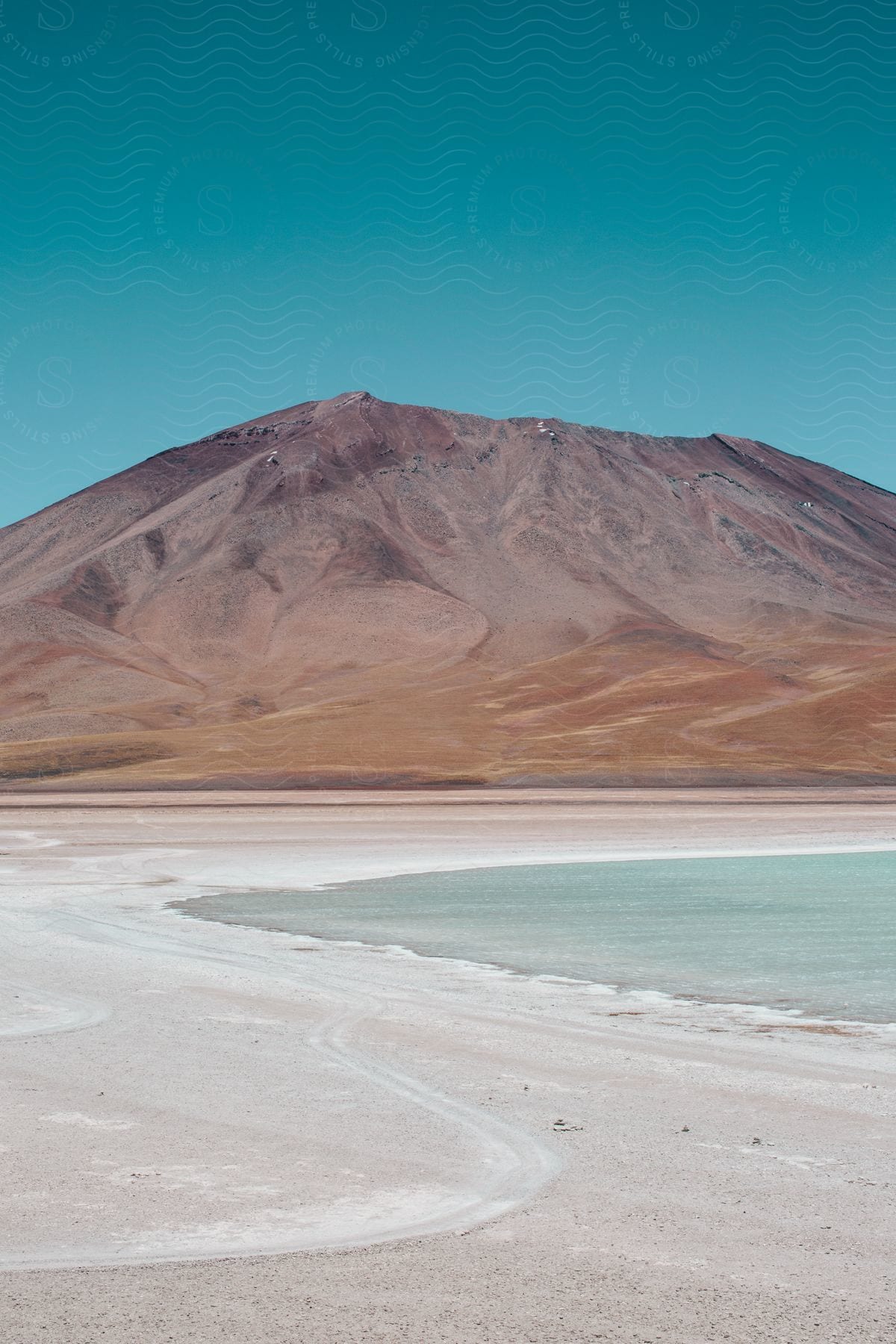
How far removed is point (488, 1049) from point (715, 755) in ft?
270

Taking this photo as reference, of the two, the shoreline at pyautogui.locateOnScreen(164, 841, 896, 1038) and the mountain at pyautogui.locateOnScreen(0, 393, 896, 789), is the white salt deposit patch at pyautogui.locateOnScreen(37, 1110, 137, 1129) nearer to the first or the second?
the shoreline at pyautogui.locateOnScreen(164, 841, 896, 1038)

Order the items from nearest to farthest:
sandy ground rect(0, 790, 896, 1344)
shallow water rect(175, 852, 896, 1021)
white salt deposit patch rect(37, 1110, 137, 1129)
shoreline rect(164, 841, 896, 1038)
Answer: sandy ground rect(0, 790, 896, 1344) < white salt deposit patch rect(37, 1110, 137, 1129) < shoreline rect(164, 841, 896, 1038) < shallow water rect(175, 852, 896, 1021)

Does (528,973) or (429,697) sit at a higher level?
(429,697)

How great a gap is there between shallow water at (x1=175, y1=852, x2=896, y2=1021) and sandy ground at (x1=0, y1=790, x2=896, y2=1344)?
5.11 ft

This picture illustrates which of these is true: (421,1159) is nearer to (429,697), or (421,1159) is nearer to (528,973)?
(528,973)

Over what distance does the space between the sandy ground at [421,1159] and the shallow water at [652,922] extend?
1557 mm

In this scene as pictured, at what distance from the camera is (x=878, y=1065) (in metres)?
11.4

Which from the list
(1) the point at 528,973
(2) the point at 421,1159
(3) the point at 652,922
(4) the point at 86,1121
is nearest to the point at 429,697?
(3) the point at 652,922

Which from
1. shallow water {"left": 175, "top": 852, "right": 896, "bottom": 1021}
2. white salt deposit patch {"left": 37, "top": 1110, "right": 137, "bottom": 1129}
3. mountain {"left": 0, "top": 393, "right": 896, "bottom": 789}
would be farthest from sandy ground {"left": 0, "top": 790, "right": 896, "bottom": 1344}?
mountain {"left": 0, "top": 393, "right": 896, "bottom": 789}

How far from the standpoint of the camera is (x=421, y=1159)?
851cm

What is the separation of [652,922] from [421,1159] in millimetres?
15179

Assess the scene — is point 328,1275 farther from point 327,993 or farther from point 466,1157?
point 327,993

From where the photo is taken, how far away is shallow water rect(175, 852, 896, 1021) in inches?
653

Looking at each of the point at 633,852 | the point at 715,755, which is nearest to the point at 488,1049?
the point at 633,852
